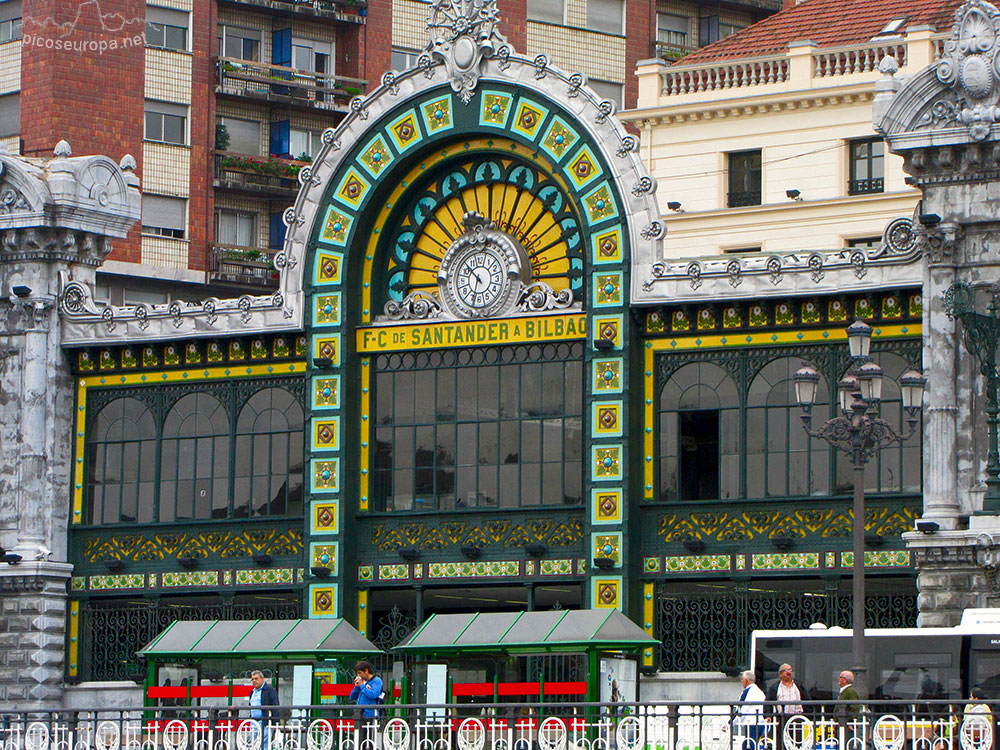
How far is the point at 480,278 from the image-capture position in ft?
149

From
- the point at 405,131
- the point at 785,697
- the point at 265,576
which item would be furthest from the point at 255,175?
the point at 785,697

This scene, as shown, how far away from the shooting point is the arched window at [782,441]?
42.2 m

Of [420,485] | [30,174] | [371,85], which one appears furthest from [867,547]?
[371,85]

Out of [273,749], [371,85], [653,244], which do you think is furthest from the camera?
[371,85]

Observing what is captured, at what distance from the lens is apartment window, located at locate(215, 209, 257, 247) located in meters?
65.2

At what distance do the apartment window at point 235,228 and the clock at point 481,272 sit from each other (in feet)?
66.6

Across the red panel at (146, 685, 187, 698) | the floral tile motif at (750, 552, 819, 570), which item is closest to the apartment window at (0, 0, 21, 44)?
the red panel at (146, 685, 187, 698)

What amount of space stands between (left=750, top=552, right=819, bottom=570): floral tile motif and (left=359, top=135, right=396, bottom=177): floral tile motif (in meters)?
10.1

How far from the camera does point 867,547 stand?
41406 mm

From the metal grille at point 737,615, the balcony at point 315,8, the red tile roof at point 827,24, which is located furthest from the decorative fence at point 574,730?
the balcony at point 315,8

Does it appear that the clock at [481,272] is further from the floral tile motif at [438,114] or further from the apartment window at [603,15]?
the apartment window at [603,15]

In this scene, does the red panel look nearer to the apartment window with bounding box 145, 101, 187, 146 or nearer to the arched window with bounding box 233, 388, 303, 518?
the arched window with bounding box 233, 388, 303, 518

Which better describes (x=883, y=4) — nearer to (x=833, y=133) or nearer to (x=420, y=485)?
(x=833, y=133)

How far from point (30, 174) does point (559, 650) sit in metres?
15.0
